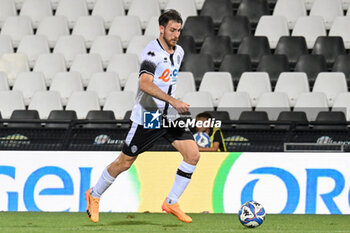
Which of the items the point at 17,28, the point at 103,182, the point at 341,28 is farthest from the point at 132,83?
the point at 103,182

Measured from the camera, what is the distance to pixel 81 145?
11.0m

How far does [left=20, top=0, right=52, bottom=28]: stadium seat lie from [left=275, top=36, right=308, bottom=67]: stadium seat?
16.1 feet

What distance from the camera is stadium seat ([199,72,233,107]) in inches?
537

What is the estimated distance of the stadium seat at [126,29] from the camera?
50.7 feet

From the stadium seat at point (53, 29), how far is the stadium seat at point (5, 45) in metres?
0.59

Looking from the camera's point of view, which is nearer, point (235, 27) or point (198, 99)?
point (198, 99)

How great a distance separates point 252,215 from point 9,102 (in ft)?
23.4

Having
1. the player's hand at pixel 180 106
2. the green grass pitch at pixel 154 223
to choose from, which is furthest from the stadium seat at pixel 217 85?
the player's hand at pixel 180 106

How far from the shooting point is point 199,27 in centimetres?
1502

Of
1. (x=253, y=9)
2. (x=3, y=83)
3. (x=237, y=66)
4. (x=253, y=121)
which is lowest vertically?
(x=253, y=121)

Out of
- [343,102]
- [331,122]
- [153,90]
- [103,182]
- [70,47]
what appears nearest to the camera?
[153,90]

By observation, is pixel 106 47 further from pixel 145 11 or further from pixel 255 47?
pixel 255 47

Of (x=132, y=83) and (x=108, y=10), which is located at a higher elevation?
(x=108, y=10)

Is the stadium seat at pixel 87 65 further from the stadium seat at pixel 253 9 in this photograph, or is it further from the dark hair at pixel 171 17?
the dark hair at pixel 171 17
